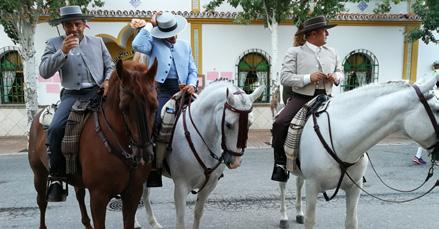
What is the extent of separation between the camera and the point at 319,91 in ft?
13.1

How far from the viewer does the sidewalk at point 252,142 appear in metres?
10.7

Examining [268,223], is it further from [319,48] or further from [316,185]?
[319,48]

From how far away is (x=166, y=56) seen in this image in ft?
13.2

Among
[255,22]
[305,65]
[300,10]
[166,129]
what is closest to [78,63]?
[166,129]

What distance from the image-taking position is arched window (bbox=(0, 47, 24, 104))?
510 inches

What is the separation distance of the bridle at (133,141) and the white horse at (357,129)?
4.98ft

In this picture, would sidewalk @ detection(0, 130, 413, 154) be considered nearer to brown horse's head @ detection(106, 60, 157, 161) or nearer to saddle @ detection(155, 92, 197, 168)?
saddle @ detection(155, 92, 197, 168)

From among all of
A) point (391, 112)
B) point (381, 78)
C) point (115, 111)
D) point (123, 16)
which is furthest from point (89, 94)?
point (381, 78)

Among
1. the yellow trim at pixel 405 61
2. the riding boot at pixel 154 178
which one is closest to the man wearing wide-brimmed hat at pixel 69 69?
the riding boot at pixel 154 178

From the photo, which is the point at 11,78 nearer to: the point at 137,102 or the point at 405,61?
the point at 137,102

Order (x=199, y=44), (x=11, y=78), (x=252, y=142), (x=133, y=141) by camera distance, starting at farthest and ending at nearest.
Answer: (x=199, y=44), (x=11, y=78), (x=252, y=142), (x=133, y=141)

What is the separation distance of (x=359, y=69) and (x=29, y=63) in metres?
11.5

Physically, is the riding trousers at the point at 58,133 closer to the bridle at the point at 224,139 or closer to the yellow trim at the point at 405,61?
the bridle at the point at 224,139

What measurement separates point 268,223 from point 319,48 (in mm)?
2372
